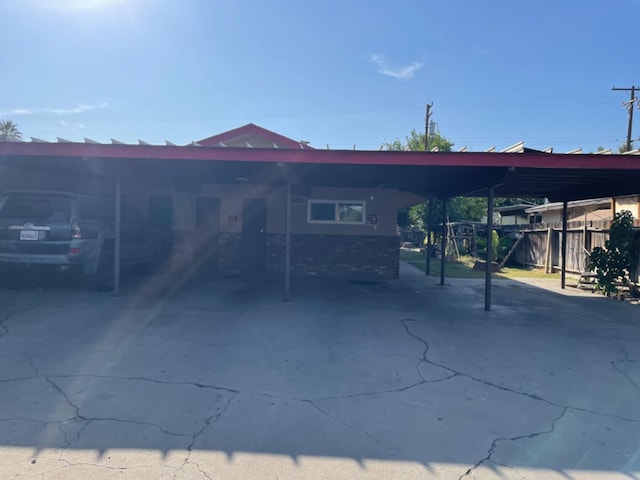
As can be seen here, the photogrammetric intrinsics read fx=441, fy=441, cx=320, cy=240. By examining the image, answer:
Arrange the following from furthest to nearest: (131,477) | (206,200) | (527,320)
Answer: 1. (206,200)
2. (527,320)
3. (131,477)

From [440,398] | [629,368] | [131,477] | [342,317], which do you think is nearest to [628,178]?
[629,368]

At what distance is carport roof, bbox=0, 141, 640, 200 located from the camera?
679cm

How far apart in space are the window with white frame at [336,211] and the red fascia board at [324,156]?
5644 mm

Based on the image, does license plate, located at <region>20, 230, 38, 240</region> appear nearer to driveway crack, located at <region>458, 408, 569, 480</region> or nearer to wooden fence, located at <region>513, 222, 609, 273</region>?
driveway crack, located at <region>458, 408, 569, 480</region>

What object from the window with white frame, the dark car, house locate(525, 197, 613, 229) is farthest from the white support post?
house locate(525, 197, 613, 229)

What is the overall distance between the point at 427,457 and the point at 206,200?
35.2ft

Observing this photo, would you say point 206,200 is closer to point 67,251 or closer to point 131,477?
point 67,251

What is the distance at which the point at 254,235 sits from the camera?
503 inches

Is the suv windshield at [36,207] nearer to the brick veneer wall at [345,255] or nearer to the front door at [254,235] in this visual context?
the front door at [254,235]

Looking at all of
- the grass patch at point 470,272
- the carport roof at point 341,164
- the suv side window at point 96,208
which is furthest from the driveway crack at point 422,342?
the grass patch at point 470,272

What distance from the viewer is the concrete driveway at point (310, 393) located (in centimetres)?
307

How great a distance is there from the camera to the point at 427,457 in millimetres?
3148

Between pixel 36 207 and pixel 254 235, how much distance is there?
5882mm

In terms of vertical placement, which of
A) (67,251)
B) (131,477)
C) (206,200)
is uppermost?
(206,200)
